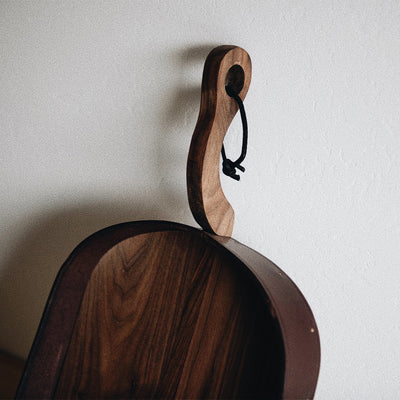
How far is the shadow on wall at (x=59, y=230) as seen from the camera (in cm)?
62

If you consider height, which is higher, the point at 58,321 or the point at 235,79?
the point at 235,79

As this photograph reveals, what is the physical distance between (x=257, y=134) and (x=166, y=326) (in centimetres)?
30

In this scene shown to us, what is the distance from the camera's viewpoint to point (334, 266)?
1.86 ft

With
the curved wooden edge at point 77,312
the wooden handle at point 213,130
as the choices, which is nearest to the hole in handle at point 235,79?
the wooden handle at point 213,130

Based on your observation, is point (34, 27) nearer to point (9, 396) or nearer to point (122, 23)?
point (122, 23)

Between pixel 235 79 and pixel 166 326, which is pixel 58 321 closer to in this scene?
pixel 166 326

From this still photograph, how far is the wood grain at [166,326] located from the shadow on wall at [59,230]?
0.35 feet

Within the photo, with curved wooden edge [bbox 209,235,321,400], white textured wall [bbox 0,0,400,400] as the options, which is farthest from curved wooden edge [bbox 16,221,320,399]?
white textured wall [bbox 0,0,400,400]

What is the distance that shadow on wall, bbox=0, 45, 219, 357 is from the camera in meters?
0.62

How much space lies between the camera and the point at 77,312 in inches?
19.4

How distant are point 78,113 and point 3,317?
439mm

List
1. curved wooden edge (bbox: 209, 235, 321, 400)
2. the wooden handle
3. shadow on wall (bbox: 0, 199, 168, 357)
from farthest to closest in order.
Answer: shadow on wall (bbox: 0, 199, 168, 357), the wooden handle, curved wooden edge (bbox: 209, 235, 321, 400)

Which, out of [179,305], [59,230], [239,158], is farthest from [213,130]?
[59,230]

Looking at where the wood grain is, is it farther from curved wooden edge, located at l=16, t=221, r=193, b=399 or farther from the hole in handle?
the hole in handle
